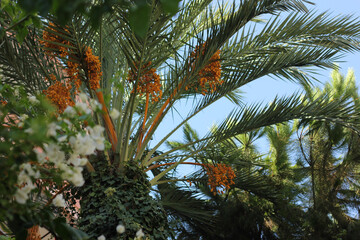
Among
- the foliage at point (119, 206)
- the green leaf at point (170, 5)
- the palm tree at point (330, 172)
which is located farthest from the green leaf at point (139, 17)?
the palm tree at point (330, 172)

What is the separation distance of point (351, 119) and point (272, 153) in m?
3.68

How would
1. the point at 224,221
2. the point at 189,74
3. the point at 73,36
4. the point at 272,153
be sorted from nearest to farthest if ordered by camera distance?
the point at 73,36, the point at 189,74, the point at 224,221, the point at 272,153

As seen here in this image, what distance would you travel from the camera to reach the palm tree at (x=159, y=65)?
4061 mm

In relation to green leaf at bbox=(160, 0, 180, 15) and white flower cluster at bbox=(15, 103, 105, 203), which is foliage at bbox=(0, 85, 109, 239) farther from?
green leaf at bbox=(160, 0, 180, 15)

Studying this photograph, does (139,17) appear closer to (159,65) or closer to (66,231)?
(66,231)

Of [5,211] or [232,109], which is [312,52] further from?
[5,211]

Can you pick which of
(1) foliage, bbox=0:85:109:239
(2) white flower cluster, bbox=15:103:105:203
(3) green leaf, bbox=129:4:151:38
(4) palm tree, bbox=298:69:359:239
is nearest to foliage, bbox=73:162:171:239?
(1) foliage, bbox=0:85:109:239

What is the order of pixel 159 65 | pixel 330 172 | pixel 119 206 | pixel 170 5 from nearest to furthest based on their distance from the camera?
pixel 170 5
pixel 119 206
pixel 159 65
pixel 330 172

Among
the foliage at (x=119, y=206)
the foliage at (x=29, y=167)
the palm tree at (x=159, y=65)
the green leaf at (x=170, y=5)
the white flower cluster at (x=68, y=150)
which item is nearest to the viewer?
the green leaf at (x=170, y=5)

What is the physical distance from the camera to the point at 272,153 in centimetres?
877

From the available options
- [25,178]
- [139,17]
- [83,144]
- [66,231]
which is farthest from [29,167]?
Answer: [139,17]

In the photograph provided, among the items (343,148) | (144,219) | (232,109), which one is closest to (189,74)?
(232,109)

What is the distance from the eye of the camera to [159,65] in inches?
199

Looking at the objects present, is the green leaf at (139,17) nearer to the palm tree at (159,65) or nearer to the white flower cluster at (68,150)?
the white flower cluster at (68,150)
